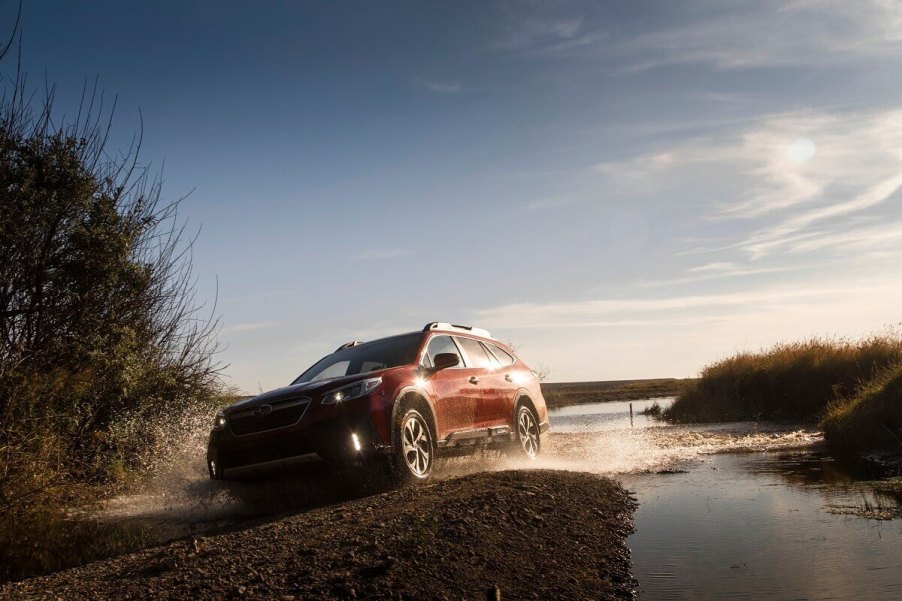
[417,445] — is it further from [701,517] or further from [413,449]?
[701,517]

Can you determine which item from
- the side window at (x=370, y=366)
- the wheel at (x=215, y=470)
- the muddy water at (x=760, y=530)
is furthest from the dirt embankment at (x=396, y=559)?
the side window at (x=370, y=366)

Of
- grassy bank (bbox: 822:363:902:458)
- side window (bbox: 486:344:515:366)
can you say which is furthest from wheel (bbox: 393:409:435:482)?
grassy bank (bbox: 822:363:902:458)

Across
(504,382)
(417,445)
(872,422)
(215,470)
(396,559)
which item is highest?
(504,382)

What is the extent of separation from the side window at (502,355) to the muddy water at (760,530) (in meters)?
1.77

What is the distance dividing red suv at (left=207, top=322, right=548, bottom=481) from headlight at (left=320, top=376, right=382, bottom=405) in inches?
0.4

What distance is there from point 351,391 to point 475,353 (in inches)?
120

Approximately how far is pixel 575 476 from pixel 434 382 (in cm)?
202

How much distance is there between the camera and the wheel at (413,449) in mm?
7668

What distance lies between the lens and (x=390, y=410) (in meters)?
7.65

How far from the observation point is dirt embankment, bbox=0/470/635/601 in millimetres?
4418

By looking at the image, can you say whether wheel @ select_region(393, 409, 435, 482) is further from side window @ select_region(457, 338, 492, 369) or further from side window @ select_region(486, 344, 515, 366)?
side window @ select_region(486, 344, 515, 366)

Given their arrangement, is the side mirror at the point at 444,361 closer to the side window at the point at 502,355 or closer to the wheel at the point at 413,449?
the wheel at the point at 413,449

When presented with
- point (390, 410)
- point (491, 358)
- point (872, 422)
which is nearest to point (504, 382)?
point (491, 358)

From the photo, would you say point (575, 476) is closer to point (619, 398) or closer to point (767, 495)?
point (767, 495)
